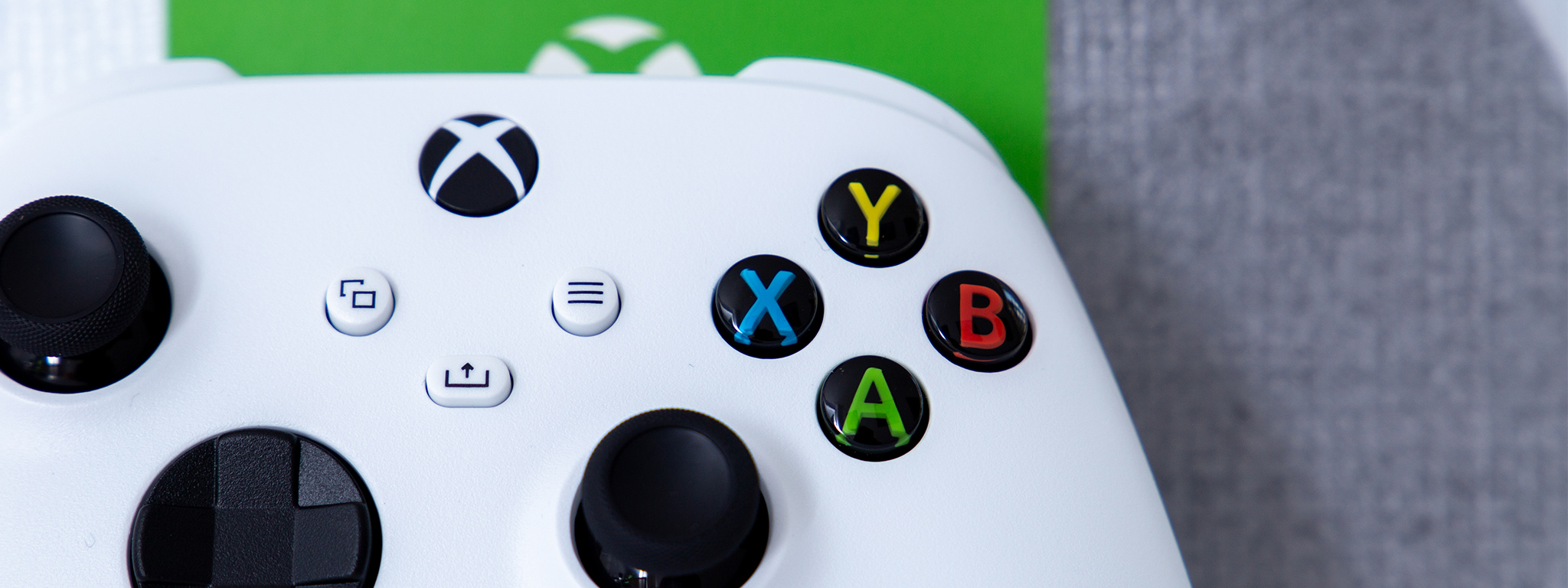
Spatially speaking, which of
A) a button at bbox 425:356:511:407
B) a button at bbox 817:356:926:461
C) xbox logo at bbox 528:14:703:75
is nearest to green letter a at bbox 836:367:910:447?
a button at bbox 817:356:926:461

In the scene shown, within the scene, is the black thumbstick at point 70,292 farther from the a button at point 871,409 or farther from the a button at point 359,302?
the a button at point 871,409

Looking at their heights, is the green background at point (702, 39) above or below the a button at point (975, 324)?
above

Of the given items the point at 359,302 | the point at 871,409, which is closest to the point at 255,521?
the point at 359,302

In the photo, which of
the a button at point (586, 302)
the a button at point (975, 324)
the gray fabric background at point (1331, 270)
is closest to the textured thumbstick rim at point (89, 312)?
the a button at point (586, 302)

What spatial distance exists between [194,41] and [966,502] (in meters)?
0.42

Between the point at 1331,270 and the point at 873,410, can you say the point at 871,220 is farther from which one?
the point at 1331,270

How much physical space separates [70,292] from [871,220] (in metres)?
0.24

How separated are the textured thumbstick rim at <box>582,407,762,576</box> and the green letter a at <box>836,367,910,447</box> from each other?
40 millimetres

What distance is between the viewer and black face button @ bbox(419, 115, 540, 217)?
11.1 inches

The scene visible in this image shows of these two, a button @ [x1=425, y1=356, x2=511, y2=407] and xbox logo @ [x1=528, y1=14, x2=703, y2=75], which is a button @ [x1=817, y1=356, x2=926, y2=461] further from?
xbox logo @ [x1=528, y1=14, x2=703, y2=75]

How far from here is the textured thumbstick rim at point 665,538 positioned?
0.22 metres

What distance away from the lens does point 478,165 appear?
287 mm

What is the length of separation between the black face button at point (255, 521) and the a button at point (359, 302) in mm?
38

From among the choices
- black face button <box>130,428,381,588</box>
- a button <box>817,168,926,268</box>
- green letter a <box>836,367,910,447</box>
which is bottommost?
black face button <box>130,428,381,588</box>
